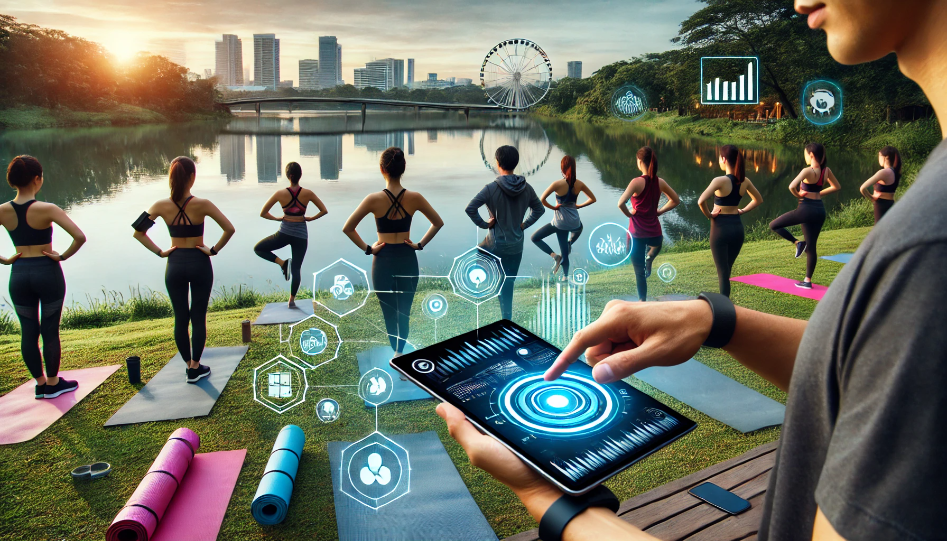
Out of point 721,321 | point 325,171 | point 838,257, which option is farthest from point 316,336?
point 325,171

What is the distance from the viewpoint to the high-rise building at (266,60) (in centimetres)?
1208

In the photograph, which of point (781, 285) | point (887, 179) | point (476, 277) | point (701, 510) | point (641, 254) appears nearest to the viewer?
point (476, 277)

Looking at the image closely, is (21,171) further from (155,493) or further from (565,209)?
(565,209)

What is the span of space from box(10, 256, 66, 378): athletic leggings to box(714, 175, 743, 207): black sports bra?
624 cm

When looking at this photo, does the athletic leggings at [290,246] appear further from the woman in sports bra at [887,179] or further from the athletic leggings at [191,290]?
the woman in sports bra at [887,179]

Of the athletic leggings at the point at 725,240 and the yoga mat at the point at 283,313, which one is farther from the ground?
the athletic leggings at the point at 725,240

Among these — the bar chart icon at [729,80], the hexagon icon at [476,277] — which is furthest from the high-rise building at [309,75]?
the bar chart icon at [729,80]

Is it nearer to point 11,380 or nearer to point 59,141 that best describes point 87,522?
point 11,380

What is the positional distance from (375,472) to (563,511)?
2423 mm

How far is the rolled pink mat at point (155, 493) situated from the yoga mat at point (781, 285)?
22.2 feet

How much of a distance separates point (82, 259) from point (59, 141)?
4.92m

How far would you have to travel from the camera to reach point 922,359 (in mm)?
427

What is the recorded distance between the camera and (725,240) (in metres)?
6.21

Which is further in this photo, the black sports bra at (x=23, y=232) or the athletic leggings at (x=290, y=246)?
the athletic leggings at (x=290, y=246)
